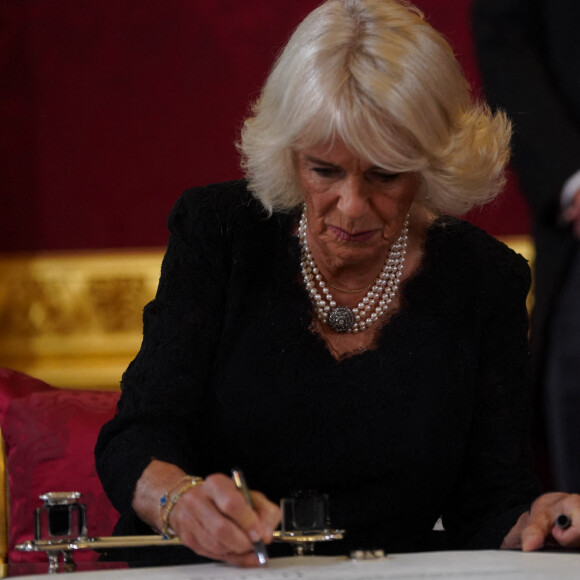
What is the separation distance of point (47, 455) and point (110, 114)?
1635mm

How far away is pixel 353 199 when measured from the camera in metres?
1.49

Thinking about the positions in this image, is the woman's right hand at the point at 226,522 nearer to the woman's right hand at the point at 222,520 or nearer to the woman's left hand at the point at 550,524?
the woman's right hand at the point at 222,520

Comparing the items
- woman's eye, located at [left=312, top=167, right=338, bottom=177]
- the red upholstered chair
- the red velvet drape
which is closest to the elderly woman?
woman's eye, located at [left=312, top=167, right=338, bottom=177]

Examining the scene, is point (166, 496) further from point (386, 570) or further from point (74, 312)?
point (74, 312)

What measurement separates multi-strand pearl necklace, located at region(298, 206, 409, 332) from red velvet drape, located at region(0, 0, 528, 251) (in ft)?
5.69

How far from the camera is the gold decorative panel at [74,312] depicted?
3344 millimetres

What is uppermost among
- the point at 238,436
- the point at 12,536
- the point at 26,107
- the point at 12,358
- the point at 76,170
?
the point at 26,107

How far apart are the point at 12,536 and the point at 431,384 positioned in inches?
34.9

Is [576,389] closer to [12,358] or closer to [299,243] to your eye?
[299,243]

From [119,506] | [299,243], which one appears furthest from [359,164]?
[119,506]

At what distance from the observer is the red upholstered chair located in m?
1.99

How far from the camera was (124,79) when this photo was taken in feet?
11.1

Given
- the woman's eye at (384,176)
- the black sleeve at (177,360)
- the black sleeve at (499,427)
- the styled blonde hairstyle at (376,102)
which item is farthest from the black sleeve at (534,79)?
the black sleeve at (177,360)

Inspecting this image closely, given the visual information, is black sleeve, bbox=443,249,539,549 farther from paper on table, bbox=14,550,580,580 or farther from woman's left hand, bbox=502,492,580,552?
paper on table, bbox=14,550,580,580
